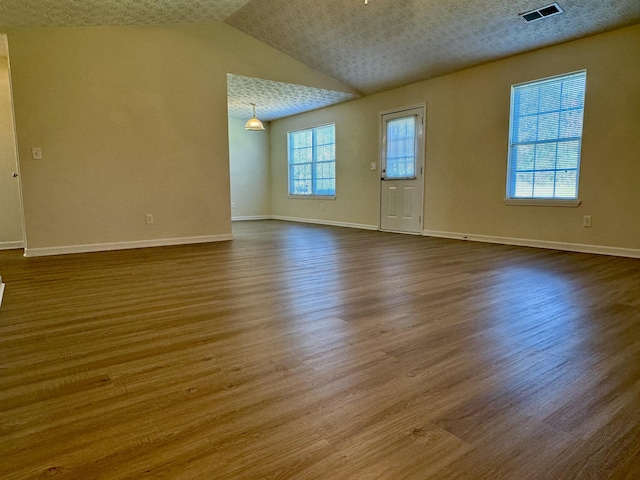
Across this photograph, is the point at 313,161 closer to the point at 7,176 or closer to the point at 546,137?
the point at 546,137

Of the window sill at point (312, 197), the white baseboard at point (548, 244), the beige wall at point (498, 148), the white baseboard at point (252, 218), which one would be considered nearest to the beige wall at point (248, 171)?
the white baseboard at point (252, 218)

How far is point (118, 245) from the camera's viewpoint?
→ 5062mm

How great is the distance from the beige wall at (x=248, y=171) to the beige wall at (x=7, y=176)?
455cm

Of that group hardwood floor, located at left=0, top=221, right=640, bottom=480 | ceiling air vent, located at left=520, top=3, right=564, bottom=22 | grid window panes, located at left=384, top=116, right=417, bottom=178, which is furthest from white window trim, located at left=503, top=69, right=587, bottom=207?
hardwood floor, located at left=0, top=221, right=640, bottom=480

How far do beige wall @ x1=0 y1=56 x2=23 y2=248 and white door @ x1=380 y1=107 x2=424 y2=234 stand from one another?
547cm

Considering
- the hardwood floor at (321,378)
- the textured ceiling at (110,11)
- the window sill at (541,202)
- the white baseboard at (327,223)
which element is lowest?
the hardwood floor at (321,378)

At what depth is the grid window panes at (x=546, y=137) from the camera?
466 centimetres

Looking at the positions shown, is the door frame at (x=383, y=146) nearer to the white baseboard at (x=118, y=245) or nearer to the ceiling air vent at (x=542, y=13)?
the ceiling air vent at (x=542, y=13)

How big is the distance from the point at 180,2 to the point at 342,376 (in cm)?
478

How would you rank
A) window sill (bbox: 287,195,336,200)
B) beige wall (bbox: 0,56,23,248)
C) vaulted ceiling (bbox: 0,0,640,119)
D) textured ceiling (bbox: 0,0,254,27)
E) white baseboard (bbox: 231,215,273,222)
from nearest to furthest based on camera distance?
textured ceiling (bbox: 0,0,254,27) → vaulted ceiling (bbox: 0,0,640,119) → beige wall (bbox: 0,56,23,248) → window sill (bbox: 287,195,336,200) → white baseboard (bbox: 231,215,273,222)

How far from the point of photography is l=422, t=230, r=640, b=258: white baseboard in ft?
14.4

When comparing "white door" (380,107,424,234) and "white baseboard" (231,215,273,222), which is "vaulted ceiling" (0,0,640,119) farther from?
"white baseboard" (231,215,273,222)

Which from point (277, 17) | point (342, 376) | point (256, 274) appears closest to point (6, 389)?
point (342, 376)

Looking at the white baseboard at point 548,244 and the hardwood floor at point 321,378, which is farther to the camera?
the white baseboard at point 548,244
